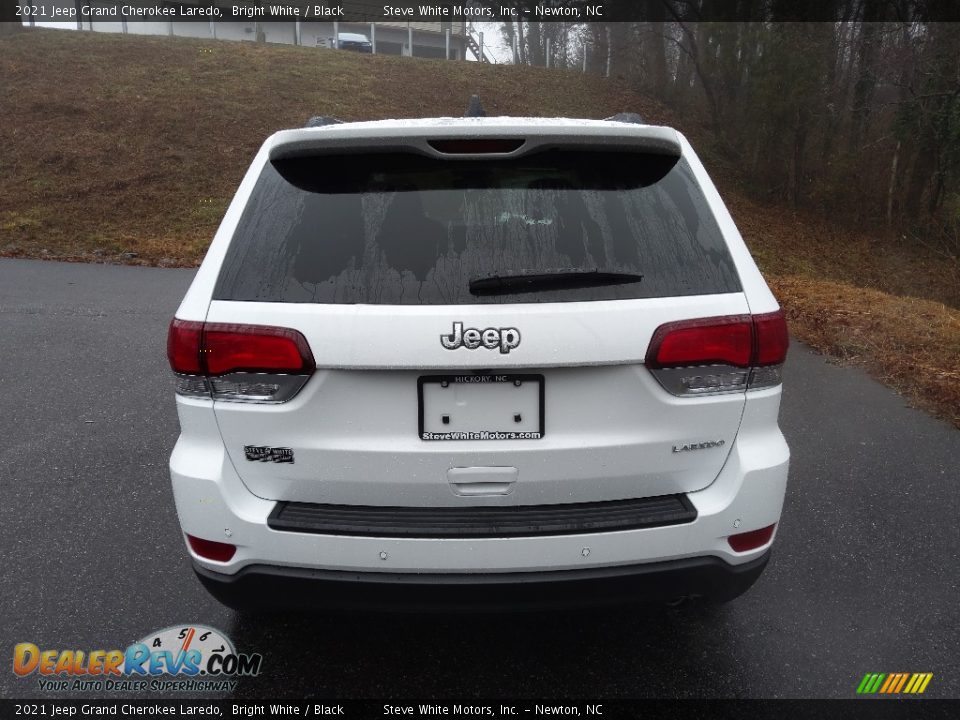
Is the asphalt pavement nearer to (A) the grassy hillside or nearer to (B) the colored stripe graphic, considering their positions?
(B) the colored stripe graphic

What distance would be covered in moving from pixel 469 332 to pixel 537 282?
0.25 metres

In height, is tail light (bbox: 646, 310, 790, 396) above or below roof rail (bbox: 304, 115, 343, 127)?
below

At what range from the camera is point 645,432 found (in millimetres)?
2031

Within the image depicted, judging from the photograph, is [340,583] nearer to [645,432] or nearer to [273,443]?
[273,443]

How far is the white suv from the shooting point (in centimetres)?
197

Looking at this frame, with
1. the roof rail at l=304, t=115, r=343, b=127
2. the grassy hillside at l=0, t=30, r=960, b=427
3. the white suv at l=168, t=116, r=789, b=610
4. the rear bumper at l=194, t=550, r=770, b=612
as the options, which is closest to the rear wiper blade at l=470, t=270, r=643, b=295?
the white suv at l=168, t=116, r=789, b=610

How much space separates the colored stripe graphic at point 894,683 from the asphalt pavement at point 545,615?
3cm

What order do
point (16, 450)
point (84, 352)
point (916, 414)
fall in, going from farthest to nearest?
1. point (84, 352)
2. point (916, 414)
3. point (16, 450)

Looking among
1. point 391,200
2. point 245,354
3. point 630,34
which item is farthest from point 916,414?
point 630,34

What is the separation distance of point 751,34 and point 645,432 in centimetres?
2253

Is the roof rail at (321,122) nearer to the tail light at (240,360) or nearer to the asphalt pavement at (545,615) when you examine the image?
the tail light at (240,360)

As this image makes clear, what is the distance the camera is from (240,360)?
1.99 m

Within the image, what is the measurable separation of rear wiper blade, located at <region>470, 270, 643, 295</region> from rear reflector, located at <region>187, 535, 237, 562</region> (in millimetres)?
1034

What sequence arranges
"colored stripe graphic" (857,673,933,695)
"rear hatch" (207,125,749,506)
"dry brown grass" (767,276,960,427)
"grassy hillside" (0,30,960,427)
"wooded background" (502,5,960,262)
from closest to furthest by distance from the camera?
"rear hatch" (207,125,749,506) < "colored stripe graphic" (857,673,933,695) < "dry brown grass" (767,276,960,427) < "grassy hillside" (0,30,960,427) < "wooded background" (502,5,960,262)
